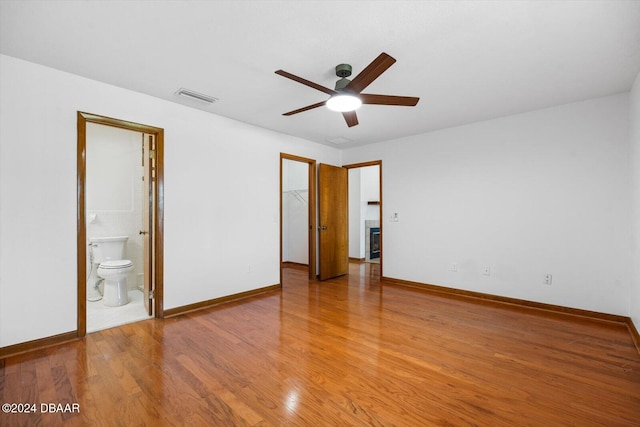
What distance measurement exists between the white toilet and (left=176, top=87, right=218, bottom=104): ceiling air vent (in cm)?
221

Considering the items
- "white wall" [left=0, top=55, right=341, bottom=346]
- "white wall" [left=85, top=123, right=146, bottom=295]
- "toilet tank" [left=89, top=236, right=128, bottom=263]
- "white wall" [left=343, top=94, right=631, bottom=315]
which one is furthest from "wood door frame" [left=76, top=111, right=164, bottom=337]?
"white wall" [left=343, top=94, right=631, bottom=315]

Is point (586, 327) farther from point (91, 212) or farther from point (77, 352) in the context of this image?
point (91, 212)

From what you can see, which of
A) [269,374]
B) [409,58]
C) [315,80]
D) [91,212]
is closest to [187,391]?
[269,374]

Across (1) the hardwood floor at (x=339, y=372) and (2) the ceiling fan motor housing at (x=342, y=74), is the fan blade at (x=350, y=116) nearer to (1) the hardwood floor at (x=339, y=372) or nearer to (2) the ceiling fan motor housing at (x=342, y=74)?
(2) the ceiling fan motor housing at (x=342, y=74)

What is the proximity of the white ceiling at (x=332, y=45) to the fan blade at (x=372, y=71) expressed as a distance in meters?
0.26

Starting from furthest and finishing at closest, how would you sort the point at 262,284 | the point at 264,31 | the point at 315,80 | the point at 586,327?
the point at 262,284 < the point at 586,327 < the point at 315,80 < the point at 264,31

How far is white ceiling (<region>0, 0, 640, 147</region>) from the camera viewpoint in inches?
Result: 73.2

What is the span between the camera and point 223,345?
2578 millimetres

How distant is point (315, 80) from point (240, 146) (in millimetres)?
1678

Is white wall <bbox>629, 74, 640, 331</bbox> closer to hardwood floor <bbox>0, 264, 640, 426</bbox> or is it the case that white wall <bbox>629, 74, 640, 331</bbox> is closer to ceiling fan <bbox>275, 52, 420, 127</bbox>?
→ hardwood floor <bbox>0, 264, 640, 426</bbox>

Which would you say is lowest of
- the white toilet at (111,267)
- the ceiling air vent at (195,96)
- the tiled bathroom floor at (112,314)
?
the tiled bathroom floor at (112,314)

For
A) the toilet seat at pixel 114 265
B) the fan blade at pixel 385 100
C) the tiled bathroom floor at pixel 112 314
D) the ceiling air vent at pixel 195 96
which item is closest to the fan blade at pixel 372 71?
the fan blade at pixel 385 100

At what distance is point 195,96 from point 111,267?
228 centimetres

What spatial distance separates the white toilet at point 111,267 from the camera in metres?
3.54
